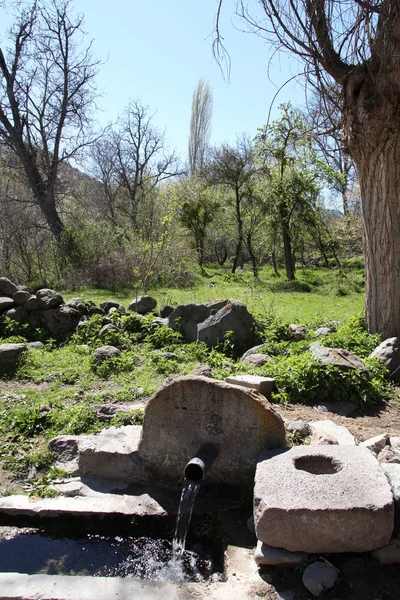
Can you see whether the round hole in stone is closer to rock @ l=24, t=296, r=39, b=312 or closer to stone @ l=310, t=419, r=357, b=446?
stone @ l=310, t=419, r=357, b=446


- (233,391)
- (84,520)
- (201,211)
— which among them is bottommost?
(84,520)

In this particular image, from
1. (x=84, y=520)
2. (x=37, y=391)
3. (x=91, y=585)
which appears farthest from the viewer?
(x=37, y=391)

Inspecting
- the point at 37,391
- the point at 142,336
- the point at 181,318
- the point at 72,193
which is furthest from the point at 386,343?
the point at 72,193

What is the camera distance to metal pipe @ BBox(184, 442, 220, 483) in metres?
3.69

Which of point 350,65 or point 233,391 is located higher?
point 350,65

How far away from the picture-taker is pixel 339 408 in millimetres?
5719

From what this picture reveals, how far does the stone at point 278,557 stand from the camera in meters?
3.08

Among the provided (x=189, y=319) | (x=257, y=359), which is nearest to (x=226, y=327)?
(x=189, y=319)

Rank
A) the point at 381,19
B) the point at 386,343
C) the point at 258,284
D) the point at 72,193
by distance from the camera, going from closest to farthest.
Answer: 1. the point at 381,19
2. the point at 386,343
3. the point at 258,284
4. the point at 72,193

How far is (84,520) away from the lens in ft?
12.6

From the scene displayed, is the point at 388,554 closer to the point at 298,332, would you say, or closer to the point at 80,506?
the point at 80,506

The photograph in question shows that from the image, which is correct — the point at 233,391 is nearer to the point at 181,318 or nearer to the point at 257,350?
the point at 257,350

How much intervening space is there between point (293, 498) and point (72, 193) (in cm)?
1944

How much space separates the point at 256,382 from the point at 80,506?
250 cm
